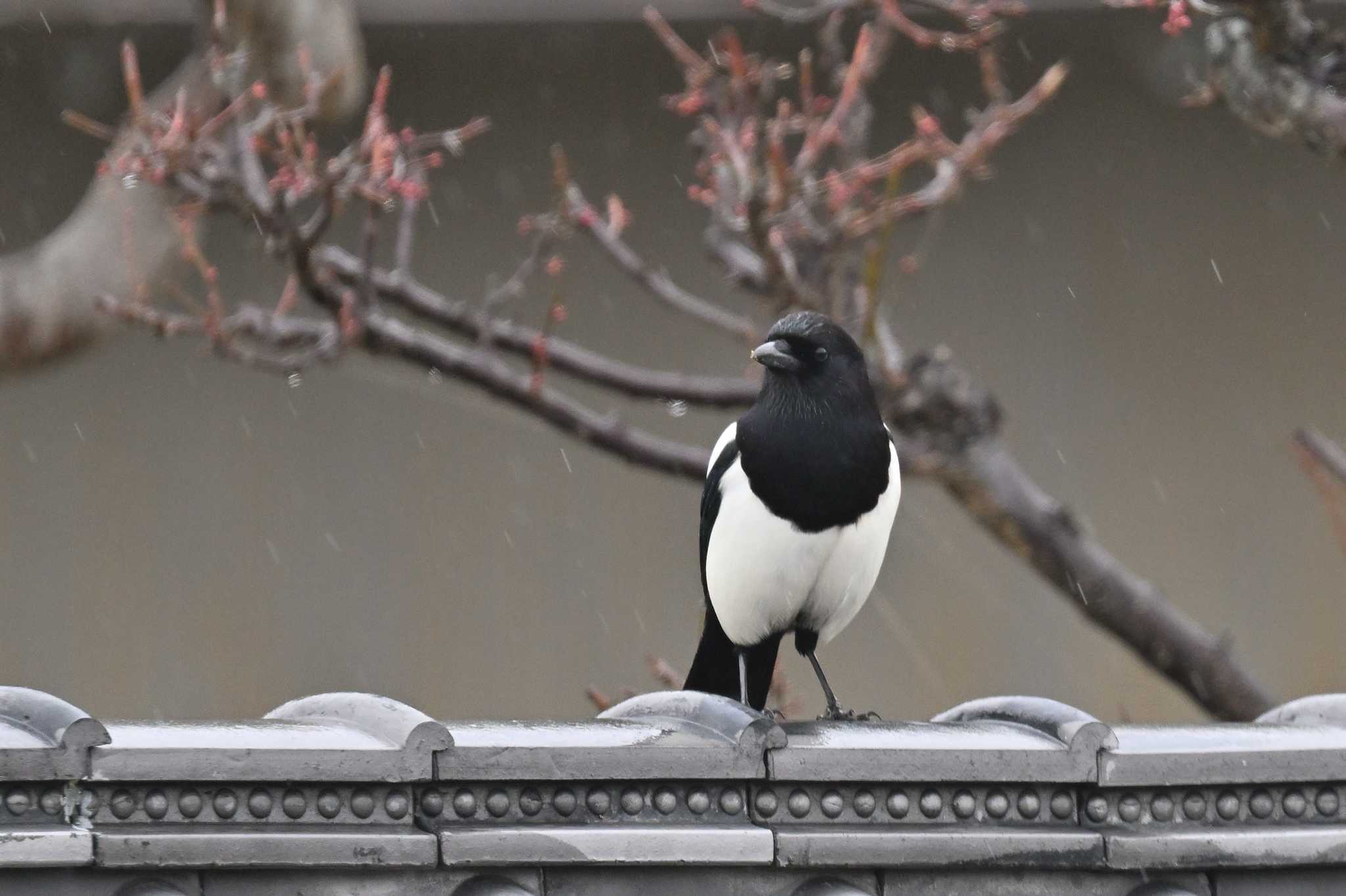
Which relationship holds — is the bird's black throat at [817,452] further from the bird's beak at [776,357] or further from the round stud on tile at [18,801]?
the round stud on tile at [18,801]

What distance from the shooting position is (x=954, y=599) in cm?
583

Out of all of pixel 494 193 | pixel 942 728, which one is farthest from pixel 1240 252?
pixel 942 728

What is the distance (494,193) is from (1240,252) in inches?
97.0

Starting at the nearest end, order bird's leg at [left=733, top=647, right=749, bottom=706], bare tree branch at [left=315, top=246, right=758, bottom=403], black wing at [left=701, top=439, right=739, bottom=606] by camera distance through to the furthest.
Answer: black wing at [left=701, top=439, right=739, bottom=606] < bird's leg at [left=733, top=647, right=749, bottom=706] < bare tree branch at [left=315, top=246, right=758, bottom=403]

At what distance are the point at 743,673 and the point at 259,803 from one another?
4.85ft

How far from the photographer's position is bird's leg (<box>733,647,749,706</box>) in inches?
120

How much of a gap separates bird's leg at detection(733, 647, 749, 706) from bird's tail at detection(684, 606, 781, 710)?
18mm

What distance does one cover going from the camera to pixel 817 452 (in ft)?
8.87

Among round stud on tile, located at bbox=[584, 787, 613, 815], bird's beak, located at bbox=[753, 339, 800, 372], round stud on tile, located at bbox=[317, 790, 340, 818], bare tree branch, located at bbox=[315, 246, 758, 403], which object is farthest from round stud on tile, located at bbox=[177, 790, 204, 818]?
bare tree branch, located at bbox=[315, 246, 758, 403]

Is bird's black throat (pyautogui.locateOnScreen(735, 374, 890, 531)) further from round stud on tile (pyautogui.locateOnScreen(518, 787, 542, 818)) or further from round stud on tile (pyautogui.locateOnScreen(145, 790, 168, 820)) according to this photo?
round stud on tile (pyautogui.locateOnScreen(145, 790, 168, 820))

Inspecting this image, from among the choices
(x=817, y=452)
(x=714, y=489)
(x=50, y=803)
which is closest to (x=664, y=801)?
(x=50, y=803)

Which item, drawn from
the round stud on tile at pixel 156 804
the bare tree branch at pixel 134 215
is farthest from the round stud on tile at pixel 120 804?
the bare tree branch at pixel 134 215

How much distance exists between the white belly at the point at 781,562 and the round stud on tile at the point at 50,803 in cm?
138

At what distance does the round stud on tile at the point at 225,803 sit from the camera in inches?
65.6
